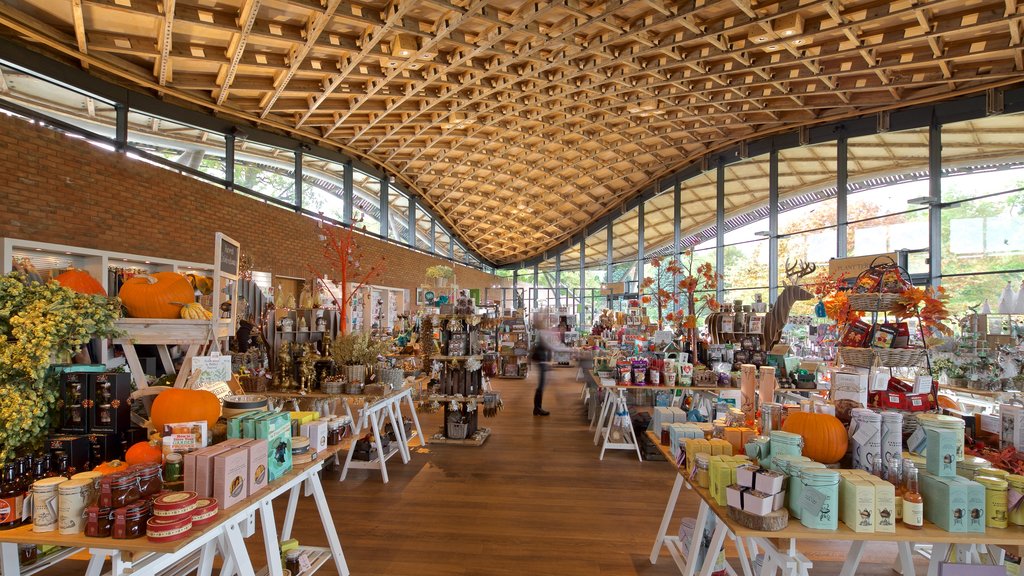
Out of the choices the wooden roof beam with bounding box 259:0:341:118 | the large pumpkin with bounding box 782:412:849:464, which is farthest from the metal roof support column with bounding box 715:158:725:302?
the large pumpkin with bounding box 782:412:849:464

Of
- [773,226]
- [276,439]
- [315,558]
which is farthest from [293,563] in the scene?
[773,226]

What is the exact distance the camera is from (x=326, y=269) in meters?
10.4

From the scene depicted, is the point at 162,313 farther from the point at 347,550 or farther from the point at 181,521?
the point at 347,550

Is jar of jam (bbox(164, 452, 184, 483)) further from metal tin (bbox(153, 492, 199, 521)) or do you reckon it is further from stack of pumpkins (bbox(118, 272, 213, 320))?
stack of pumpkins (bbox(118, 272, 213, 320))

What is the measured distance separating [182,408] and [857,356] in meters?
3.40

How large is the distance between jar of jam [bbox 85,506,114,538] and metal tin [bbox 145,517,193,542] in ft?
0.41

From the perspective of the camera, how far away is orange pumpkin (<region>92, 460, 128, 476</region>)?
1699mm

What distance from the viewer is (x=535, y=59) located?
7.86 m

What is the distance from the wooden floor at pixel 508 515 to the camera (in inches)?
121

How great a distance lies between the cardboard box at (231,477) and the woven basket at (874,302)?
317 centimetres

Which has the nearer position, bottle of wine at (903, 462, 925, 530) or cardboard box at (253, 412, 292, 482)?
bottle of wine at (903, 462, 925, 530)

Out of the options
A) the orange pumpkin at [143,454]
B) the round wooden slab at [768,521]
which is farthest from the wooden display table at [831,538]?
the orange pumpkin at [143,454]

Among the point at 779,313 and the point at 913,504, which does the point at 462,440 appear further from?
the point at 913,504

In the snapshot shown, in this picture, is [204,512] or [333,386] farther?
[333,386]
